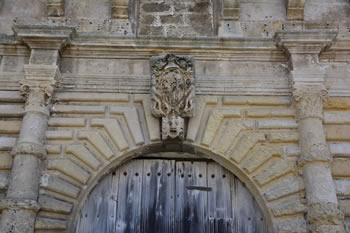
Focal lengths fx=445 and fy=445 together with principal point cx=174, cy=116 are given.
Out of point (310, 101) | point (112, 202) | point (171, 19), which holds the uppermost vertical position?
point (171, 19)

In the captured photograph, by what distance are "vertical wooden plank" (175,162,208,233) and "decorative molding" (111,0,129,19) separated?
2014 millimetres

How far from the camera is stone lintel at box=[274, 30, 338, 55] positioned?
17.2 feet

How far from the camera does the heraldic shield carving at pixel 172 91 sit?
194 inches

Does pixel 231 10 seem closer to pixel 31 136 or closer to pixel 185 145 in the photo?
pixel 185 145

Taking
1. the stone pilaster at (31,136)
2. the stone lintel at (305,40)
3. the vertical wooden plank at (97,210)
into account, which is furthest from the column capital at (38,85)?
the stone lintel at (305,40)

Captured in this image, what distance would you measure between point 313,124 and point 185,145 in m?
1.42

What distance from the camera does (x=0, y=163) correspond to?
4.73 metres

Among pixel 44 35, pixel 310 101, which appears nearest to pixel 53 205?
pixel 44 35

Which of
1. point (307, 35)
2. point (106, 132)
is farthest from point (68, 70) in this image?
point (307, 35)

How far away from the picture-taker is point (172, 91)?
5.04 m

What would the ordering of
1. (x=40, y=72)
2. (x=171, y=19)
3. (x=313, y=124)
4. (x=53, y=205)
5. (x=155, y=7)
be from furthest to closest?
(x=155, y=7)
(x=171, y=19)
(x=40, y=72)
(x=313, y=124)
(x=53, y=205)

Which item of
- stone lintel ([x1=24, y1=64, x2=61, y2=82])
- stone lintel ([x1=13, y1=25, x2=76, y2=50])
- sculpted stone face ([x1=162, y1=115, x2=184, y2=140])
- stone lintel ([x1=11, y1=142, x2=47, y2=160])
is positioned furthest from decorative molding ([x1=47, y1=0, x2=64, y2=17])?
sculpted stone face ([x1=162, y1=115, x2=184, y2=140])

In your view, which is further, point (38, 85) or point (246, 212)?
point (38, 85)

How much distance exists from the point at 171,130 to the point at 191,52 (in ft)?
3.52
